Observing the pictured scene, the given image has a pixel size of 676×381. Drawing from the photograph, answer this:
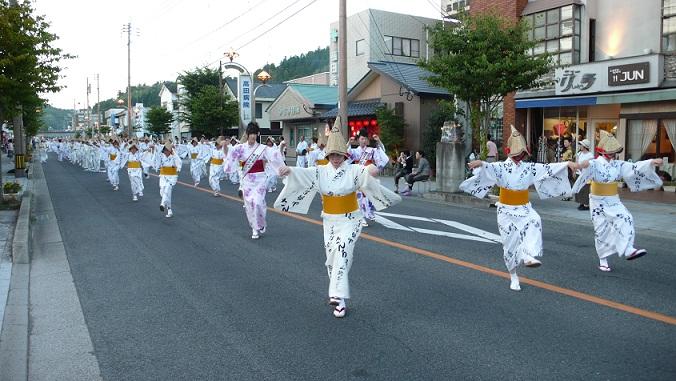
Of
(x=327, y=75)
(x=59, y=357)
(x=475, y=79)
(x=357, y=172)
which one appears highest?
(x=327, y=75)

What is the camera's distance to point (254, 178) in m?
10.5

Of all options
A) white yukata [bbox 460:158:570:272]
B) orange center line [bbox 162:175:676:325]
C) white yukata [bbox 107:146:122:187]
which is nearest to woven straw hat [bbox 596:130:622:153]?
white yukata [bbox 460:158:570:272]

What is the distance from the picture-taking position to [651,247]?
908 centimetres

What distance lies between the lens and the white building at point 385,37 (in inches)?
1617

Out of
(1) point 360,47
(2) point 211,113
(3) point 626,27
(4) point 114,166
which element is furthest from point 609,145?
(1) point 360,47

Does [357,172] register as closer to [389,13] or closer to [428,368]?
[428,368]

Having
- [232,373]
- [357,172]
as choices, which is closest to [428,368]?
[232,373]

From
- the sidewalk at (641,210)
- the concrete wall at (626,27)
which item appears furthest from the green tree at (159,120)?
the concrete wall at (626,27)

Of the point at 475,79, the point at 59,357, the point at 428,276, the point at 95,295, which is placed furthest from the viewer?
the point at 475,79

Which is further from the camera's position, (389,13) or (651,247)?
(389,13)

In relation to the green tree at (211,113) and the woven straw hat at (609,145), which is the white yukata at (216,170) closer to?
the woven straw hat at (609,145)

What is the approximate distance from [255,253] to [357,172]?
336 cm

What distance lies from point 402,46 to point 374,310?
126 feet

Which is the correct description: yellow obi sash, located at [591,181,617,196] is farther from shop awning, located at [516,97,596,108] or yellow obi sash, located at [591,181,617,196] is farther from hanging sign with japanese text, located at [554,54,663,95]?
shop awning, located at [516,97,596,108]
